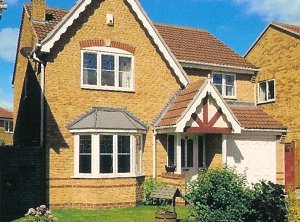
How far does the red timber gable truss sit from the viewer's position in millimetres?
20234

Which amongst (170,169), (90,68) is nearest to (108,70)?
(90,68)

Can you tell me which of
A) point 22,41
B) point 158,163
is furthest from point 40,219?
point 22,41

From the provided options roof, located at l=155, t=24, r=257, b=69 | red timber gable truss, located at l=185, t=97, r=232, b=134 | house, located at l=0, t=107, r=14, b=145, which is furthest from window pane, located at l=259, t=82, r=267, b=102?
house, located at l=0, t=107, r=14, b=145

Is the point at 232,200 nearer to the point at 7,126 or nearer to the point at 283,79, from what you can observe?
the point at 283,79

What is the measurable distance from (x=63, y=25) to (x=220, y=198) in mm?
10810

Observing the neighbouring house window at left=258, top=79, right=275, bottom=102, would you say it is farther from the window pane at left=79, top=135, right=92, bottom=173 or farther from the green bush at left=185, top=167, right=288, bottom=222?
the green bush at left=185, top=167, right=288, bottom=222

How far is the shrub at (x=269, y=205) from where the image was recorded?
46.3 ft

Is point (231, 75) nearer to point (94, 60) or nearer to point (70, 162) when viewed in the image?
point (94, 60)

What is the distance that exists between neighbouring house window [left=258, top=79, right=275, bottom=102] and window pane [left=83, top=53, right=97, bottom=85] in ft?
45.5

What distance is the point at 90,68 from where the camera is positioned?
20.5 m

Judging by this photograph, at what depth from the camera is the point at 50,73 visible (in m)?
19.5

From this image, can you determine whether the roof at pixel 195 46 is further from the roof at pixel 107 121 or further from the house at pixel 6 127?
the house at pixel 6 127

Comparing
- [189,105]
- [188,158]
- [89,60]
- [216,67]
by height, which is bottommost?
[188,158]

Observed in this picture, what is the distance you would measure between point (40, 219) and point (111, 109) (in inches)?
354
